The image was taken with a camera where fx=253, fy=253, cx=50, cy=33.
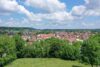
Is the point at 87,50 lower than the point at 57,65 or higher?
higher

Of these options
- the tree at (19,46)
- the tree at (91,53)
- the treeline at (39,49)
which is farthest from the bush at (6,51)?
the tree at (91,53)

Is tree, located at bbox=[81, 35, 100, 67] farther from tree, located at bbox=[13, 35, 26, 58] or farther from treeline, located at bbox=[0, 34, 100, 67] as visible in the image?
tree, located at bbox=[13, 35, 26, 58]

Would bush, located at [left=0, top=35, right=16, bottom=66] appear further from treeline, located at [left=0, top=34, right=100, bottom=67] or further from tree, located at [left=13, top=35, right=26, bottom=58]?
tree, located at [left=13, top=35, right=26, bottom=58]

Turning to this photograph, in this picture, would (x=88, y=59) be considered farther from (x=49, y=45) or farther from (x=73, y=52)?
(x=49, y=45)

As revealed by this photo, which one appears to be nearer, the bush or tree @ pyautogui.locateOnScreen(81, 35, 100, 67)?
tree @ pyautogui.locateOnScreen(81, 35, 100, 67)

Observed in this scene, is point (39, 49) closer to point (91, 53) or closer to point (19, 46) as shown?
point (19, 46)

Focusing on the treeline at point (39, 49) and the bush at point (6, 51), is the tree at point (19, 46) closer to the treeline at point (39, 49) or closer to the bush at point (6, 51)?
the treeline at point (39, 49)

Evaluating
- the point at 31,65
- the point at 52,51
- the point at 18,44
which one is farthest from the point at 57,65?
the point at 18,44

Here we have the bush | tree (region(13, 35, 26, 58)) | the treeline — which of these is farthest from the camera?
tree (region(13, 35, 26, 58))

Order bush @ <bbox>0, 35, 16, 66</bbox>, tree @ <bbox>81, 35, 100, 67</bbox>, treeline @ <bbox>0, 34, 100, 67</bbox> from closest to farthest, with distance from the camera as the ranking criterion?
tree @ <bbox>81, 35, 100, 67</bbox>, bush @ <bbox>0, 35, 16, 66</bbox>, treeline @ <bbox>0, 34, 100, 67</bbox>

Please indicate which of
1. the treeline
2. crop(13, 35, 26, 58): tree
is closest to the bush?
the treeline

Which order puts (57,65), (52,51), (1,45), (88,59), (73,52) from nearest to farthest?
1. (88,59)
2. (57,65)
3. (1,45)
4. (73,52)
5. (52,51)
